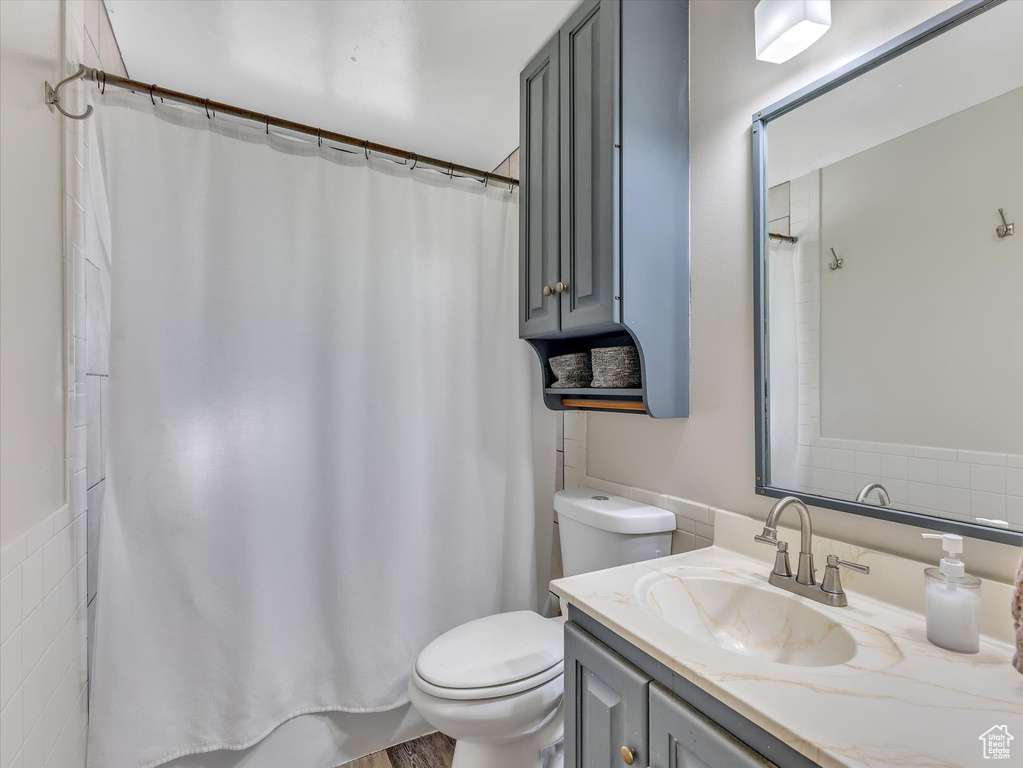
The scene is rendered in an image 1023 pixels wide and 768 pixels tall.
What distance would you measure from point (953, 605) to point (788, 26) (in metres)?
1.11

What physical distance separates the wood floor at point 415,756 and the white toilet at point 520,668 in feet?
1.13

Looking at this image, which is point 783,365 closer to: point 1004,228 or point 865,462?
point 865,462

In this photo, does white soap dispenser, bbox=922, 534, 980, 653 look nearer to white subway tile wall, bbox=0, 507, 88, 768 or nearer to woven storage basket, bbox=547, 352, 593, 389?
woven storage basket, bbox=547, 352, 593, 389

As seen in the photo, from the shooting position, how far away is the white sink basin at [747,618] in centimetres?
87

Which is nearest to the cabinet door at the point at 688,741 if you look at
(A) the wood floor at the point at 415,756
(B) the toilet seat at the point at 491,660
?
(B) the toilet seat at the point at 491,660

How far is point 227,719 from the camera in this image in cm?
145

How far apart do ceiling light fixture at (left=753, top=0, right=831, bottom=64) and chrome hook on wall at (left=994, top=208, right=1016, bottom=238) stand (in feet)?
1.69

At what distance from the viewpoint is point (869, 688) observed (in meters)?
0.65

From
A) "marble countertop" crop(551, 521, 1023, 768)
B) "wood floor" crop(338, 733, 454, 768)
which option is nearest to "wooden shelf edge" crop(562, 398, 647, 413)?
"marble countertop" crop(551, 521, 1023, 768)

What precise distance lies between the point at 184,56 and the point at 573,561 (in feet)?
6.61

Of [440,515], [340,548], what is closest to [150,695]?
[340,548]

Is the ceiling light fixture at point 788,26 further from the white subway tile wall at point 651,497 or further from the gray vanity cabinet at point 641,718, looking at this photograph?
the gray vanity cabinet at point 641,718

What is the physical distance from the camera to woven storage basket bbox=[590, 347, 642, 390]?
1.38 meters

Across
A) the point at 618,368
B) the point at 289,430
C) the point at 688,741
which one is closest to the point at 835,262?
the point at 618,368
